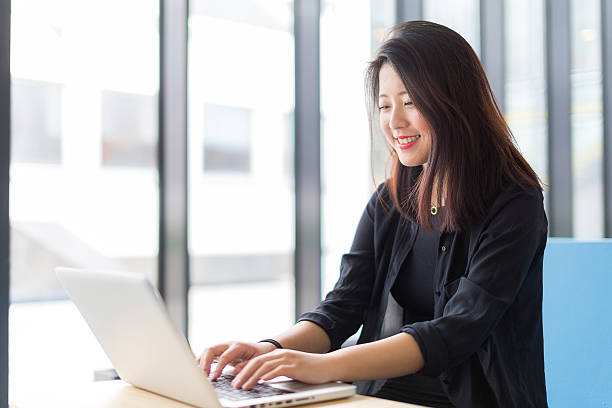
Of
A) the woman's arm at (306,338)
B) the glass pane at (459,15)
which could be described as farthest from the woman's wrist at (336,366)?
the glass pane at (459,15)

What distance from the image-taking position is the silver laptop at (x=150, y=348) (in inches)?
34.6

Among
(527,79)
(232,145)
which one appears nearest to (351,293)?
(527,79)

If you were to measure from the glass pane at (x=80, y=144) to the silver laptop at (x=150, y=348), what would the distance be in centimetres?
115

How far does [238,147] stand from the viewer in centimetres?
604

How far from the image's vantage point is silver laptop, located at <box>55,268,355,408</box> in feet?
2.89

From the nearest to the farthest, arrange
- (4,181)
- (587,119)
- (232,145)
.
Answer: (4,181) < (587,119) < (232,145)

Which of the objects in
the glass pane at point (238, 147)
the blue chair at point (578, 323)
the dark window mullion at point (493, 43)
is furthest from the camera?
the dark window mullion at point (493, 43)

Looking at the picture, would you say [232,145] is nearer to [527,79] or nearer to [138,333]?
[527,79]

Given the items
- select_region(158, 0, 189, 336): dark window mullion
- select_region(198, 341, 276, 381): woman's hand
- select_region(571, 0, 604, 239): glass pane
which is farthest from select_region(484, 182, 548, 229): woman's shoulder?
select_region(571, 0, 604, 239): glass pane

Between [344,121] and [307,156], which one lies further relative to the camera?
[344,121]

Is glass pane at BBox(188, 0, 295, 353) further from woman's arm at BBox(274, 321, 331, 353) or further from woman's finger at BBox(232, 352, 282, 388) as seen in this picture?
woman's finger at BBox(232, 352, 282, 388)

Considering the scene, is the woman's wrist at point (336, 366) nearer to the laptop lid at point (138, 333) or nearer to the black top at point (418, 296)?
the laptop lid at point (138, 333)

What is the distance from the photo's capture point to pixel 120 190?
314cm

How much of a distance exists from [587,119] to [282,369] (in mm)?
3947
